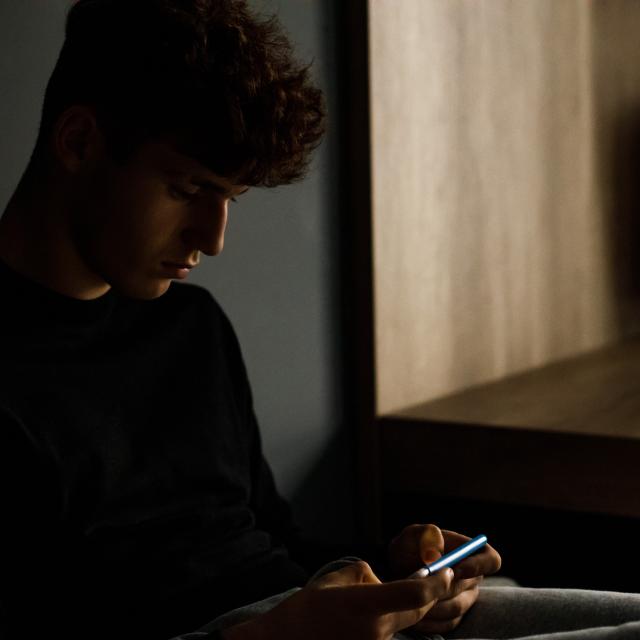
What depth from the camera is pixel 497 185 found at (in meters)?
2.10

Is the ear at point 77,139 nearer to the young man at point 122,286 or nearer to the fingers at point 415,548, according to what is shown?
the young man at point 122,286

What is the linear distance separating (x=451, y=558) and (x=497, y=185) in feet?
4.28

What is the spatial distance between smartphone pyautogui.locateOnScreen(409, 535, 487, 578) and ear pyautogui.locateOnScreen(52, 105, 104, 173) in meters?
0.43

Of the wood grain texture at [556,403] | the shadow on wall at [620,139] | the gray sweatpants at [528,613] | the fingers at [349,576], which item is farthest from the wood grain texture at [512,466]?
the shadow on wall at [620,139]

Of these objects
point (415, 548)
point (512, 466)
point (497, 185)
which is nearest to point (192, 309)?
point (415, 548)

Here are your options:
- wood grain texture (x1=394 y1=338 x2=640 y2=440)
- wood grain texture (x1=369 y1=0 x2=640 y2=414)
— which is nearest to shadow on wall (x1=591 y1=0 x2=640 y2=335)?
wood grain texture (x1=369 y1=0 x2=640 y2=414)

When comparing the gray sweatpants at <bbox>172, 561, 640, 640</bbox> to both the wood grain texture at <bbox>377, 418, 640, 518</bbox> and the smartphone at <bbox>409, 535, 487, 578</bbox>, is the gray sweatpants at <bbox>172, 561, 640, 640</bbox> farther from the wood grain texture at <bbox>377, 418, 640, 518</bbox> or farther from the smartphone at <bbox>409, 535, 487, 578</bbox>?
the wood grain texture at <bbox>377, 418, 640, 518</bbox>

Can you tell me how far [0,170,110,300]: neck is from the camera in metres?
0.93

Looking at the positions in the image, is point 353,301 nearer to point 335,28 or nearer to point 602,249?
point 335,28

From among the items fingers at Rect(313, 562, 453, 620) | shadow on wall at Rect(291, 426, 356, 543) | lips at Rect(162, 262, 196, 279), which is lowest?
shadow on wall at Rect(291, 426, 356, 543)

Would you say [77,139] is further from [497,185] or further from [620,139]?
[620,139]

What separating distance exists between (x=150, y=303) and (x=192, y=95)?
0.29 m

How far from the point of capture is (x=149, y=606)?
94 cm

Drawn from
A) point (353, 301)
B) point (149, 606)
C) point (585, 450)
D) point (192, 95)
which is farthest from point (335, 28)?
point (149, 606)
